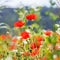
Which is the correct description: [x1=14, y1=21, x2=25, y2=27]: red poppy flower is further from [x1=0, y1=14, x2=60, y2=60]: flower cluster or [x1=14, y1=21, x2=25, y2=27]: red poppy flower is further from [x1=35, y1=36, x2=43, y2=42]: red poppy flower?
[x1=35, y1=36, x2=43, y2=42]: red poppy flower

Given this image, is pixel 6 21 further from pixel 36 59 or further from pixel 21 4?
pixel 36 59

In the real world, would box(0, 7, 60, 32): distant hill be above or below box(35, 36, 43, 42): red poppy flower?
above

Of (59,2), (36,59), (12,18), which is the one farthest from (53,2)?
(36,59)

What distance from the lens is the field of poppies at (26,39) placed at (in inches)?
37.7

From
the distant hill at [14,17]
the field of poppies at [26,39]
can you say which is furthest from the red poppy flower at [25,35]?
the distant hill at [14,17]

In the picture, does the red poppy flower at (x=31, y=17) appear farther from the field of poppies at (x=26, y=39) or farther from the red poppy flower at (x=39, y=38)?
the red poppy flower at (x=39, y=38)

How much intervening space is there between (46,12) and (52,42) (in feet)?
1.45

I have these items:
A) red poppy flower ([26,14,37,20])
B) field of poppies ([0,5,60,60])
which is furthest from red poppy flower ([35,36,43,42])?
red poppy flower ([26,14,37,20])

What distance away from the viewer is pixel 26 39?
1.01 m

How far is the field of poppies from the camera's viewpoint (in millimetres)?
958

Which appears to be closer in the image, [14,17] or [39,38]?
[39,38]

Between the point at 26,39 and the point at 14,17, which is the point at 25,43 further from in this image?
the point at 14,17

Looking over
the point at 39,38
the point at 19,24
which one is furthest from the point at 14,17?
the point at 39,38

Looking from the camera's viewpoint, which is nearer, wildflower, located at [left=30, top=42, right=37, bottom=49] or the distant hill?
wildflower, located at [left=30, top=42, right=37, bottom=49]
